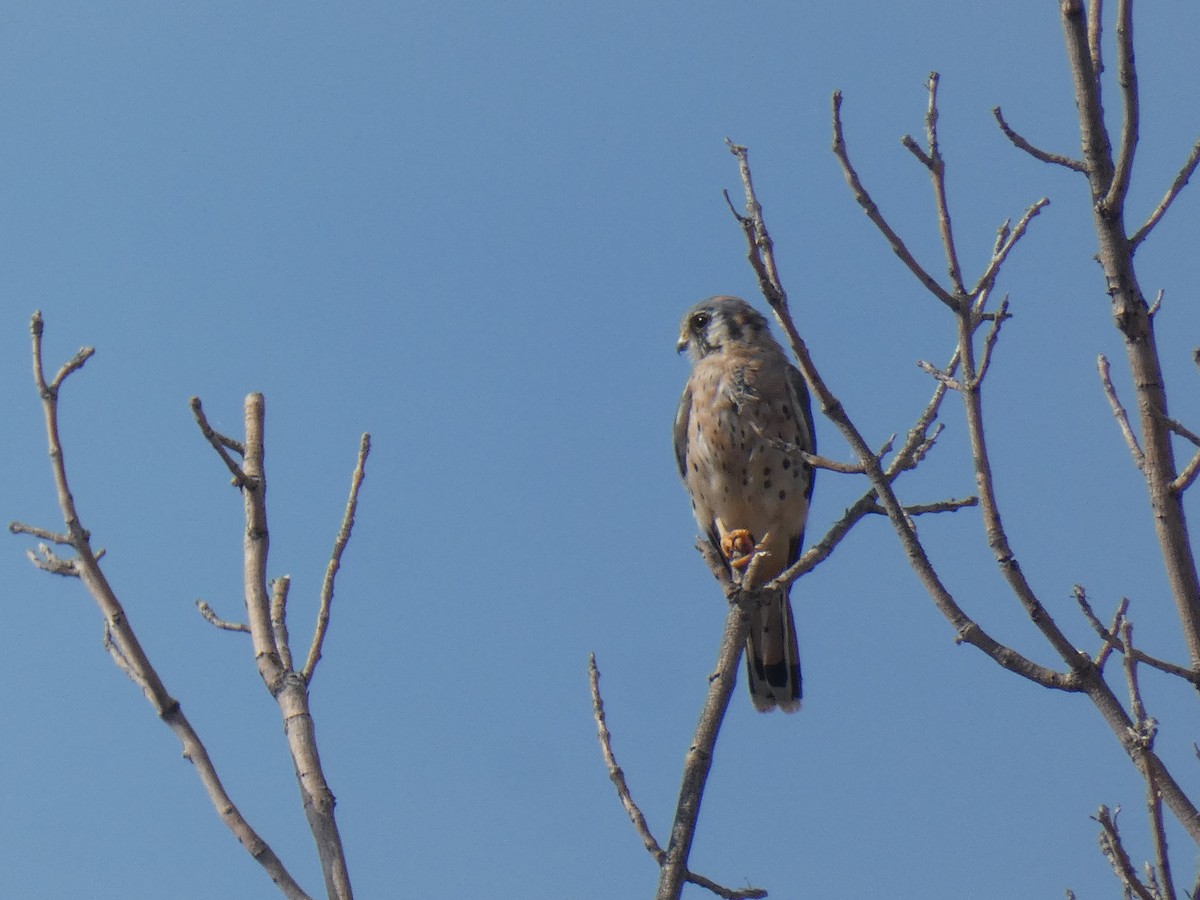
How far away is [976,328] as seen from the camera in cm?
210

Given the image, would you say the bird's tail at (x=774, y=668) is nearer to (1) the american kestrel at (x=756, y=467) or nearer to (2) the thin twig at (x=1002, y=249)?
(1) the american kestrel at (x=756, y=467)

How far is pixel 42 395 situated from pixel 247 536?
0.50 meters

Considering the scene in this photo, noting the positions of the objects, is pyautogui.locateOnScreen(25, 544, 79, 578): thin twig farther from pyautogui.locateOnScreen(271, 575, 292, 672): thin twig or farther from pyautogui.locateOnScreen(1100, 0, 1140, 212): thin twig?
pyautogui.locateOnScreen(1100, 0, 1140, 212): thin twig

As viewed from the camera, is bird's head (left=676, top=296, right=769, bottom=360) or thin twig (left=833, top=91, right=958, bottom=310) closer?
thin twig (left=833, top=91, right=958, bottom=310)

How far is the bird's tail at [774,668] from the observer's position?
527 centimetres

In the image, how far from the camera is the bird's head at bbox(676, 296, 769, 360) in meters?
5.77

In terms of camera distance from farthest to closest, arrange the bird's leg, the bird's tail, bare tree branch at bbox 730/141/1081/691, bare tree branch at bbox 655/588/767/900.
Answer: the bird's tail < the bird's leg < bare tree branch at bbox 655/588/767/900 < bare tree branch at bbox 730/141/1081/691

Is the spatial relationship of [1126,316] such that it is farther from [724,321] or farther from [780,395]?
[724,321]

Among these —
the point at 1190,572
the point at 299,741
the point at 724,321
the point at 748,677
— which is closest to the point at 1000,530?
the point at 1190,572

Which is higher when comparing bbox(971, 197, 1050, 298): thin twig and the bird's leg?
the bird's leg

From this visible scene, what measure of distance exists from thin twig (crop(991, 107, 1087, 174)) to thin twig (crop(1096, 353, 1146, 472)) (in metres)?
0.43

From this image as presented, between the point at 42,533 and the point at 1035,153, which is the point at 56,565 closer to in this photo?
the point at 42,533

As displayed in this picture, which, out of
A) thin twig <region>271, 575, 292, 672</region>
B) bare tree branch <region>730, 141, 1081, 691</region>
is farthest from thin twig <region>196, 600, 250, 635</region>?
bare tree branch <region>730, 141, 1081, 691</region>

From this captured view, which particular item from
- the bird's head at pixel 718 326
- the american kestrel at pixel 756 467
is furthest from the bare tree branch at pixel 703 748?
the bird's head at pixel 718 326
